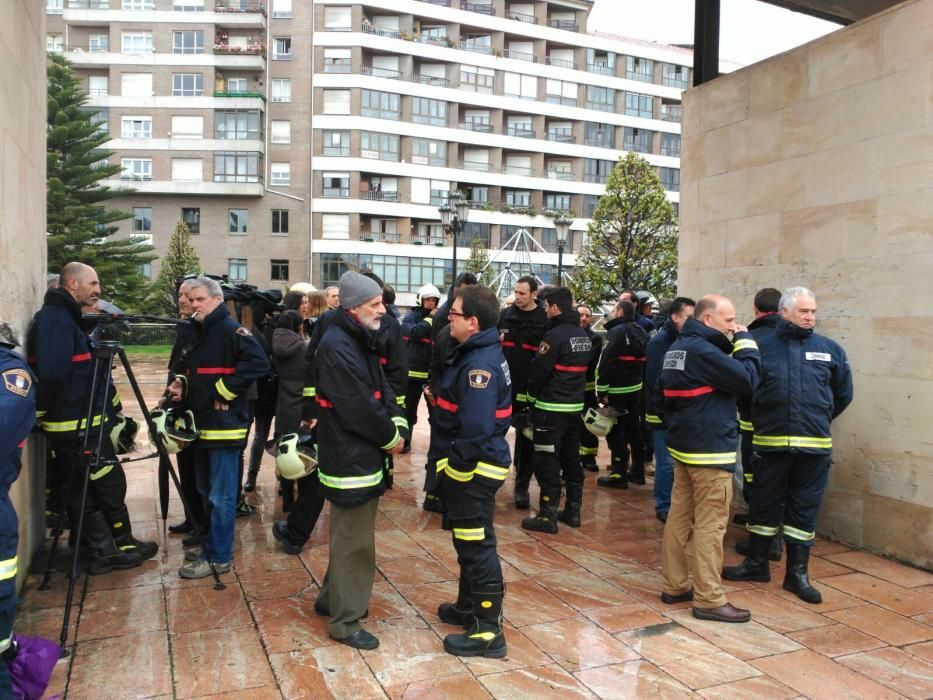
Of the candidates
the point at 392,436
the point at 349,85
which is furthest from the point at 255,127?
the point at 392,436

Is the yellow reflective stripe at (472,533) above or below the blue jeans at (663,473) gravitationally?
above

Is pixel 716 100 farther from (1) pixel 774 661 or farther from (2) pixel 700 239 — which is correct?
(1) pixel 774 661

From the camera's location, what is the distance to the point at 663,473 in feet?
21.9

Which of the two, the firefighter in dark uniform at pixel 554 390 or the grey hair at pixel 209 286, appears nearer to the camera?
the grey hair at pixel 209 286

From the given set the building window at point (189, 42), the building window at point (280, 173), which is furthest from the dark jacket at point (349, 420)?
the building window at point (189, 42)

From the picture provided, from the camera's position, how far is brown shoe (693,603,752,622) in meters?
4.50

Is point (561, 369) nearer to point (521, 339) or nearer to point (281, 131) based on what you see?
point (521, 339)

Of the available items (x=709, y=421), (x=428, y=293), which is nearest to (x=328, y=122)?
(x=428, y=293)

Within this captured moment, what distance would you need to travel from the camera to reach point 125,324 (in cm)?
474

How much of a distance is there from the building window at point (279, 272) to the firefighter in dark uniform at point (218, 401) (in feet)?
149

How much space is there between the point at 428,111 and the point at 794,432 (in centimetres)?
4766

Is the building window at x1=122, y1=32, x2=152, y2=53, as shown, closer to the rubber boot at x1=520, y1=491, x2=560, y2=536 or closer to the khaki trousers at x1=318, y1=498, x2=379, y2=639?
the rubber boot at x1=520, y1=491, x2=560, y2=536

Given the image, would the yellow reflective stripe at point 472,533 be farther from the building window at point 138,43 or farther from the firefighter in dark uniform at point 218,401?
the building window at point 138,43

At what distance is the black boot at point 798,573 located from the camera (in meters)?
4.91
